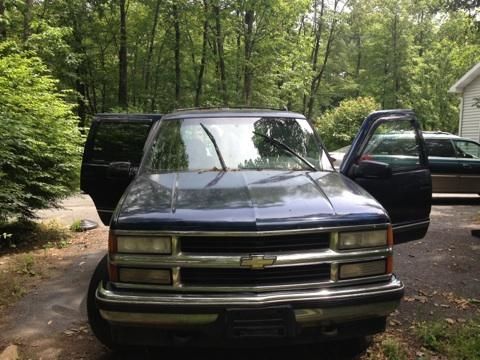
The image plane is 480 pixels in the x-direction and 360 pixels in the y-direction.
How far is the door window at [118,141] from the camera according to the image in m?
5.98

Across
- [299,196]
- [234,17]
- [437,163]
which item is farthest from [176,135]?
[234,17]

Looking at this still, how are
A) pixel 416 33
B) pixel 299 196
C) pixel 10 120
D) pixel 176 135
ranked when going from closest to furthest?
pixel 299 196 < pixel 176 135 < pixel 10 120 < pixel 416 33

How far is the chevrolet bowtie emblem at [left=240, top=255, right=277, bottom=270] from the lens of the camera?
2.93 m

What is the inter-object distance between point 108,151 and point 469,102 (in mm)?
19421

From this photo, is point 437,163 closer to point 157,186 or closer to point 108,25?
point 157,186

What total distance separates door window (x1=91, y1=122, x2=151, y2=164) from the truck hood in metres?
2.30

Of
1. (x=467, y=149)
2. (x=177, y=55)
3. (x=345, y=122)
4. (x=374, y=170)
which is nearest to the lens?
(x=374, y=170)

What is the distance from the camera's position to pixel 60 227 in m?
8.50

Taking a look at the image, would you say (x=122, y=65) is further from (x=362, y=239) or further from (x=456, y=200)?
(x=362, y=239)

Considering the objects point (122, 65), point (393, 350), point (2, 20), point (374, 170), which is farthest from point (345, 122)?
point (393, 350)

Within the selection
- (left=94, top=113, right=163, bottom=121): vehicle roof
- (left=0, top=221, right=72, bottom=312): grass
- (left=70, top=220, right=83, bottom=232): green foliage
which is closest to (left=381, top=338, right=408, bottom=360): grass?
(left=94, top=113, right=163, bottom=121): vehicle roof

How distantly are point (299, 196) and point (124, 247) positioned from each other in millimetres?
1237

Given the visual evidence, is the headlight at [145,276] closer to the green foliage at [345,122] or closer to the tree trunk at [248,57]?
the tree trunk at [248,57]

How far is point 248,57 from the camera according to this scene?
914 inches
